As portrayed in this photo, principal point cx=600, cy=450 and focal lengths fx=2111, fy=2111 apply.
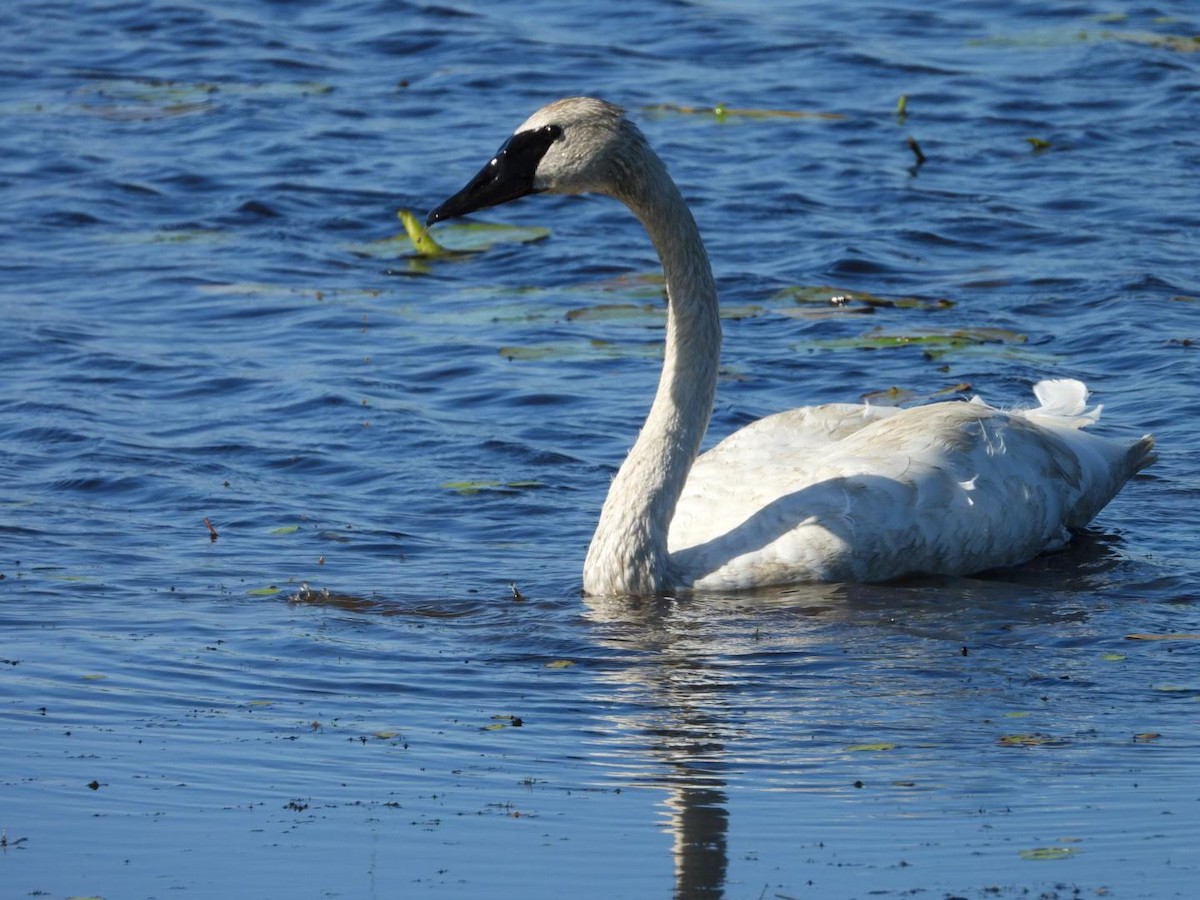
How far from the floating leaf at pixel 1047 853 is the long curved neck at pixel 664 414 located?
10.9 feet

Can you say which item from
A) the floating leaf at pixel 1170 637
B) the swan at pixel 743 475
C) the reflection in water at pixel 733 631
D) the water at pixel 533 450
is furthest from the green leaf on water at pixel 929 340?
the floating leaf at pixel 1170 637

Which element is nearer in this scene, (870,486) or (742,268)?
(870,486)

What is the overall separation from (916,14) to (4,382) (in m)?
12.8

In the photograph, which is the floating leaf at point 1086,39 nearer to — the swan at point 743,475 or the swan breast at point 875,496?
the swan breast at point 875,496

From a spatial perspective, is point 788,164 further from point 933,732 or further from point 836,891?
point 836,891

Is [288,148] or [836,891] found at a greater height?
[836,891]

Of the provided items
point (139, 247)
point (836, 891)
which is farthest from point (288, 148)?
point (836, 891)

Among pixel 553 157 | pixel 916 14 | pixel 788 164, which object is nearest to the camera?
pixel 553 157

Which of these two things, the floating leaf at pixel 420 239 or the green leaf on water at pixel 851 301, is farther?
the floating leaf at pixel 420 239

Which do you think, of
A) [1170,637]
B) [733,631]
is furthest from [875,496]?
[1170,637]

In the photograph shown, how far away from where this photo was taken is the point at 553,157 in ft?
29.1

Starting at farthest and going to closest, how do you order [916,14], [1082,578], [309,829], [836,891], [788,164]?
[916,14]
[788,164]
[1082,578]
[309,829]
[836,891]

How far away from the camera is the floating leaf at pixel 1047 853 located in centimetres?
584

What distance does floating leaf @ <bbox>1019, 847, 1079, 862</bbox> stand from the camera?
5.84 metres
